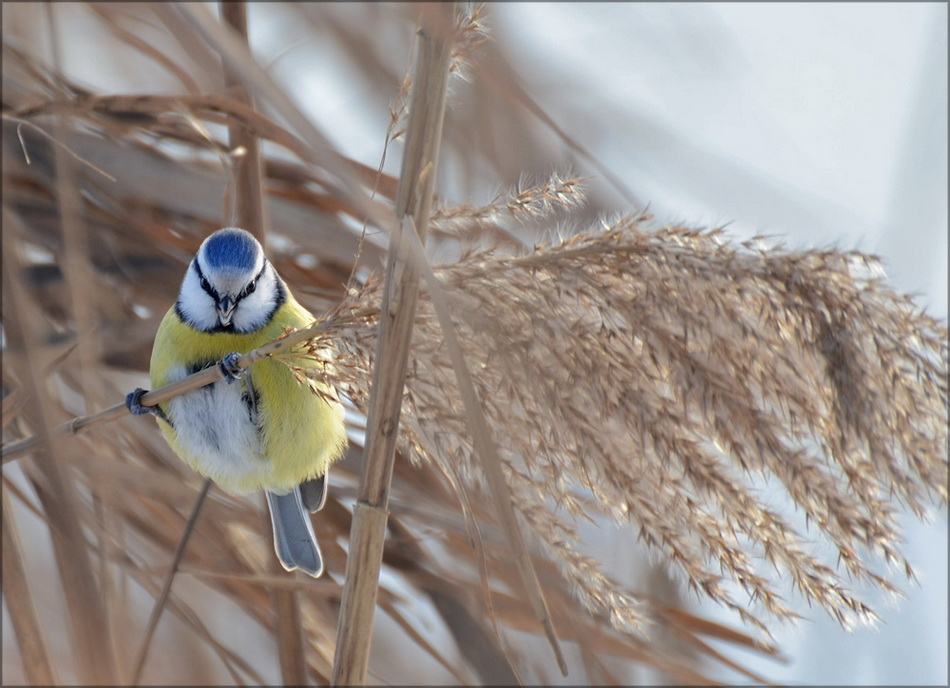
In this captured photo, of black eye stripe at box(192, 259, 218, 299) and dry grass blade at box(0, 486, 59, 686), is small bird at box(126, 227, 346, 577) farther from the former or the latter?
dry grass blade at box(0, 486, 59, 686)

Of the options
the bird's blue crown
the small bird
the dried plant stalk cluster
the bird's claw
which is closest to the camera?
the dried plant stalk cluster

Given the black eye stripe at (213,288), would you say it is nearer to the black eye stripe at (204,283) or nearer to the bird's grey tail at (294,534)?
the black eye stripe at (204,283)

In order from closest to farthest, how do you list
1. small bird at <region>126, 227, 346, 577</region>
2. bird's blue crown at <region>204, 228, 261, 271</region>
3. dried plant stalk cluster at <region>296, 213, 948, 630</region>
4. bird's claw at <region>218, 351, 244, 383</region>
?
dried plant stalk cluster at <region>296, 213, 948, 630</region>, bird's claw at <region>218, 351, 244, 383</region>, bird's blue crown at <region>204, 228, 261, 271</region>, small bird at <region>126, 227, 346, 577</region>

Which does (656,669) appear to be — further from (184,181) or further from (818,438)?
(184,181)

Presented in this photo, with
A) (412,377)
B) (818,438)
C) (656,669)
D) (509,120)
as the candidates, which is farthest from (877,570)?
(509,120)

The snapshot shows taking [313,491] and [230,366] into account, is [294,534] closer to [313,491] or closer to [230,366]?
[313,491]

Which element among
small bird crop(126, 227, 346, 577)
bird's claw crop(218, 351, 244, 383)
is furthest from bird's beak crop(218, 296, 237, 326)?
bird's claw crop(218, 351, 244, 383)

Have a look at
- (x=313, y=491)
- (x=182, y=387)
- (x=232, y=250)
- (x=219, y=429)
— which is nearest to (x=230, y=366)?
(x=182, y=387)

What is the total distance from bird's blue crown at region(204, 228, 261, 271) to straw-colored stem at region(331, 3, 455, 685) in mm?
293

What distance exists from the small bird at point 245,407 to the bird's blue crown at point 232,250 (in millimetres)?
83

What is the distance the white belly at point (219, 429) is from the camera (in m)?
1.05

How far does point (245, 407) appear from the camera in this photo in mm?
1059

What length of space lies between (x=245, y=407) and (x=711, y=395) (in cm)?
61

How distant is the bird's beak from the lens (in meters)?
1.00
